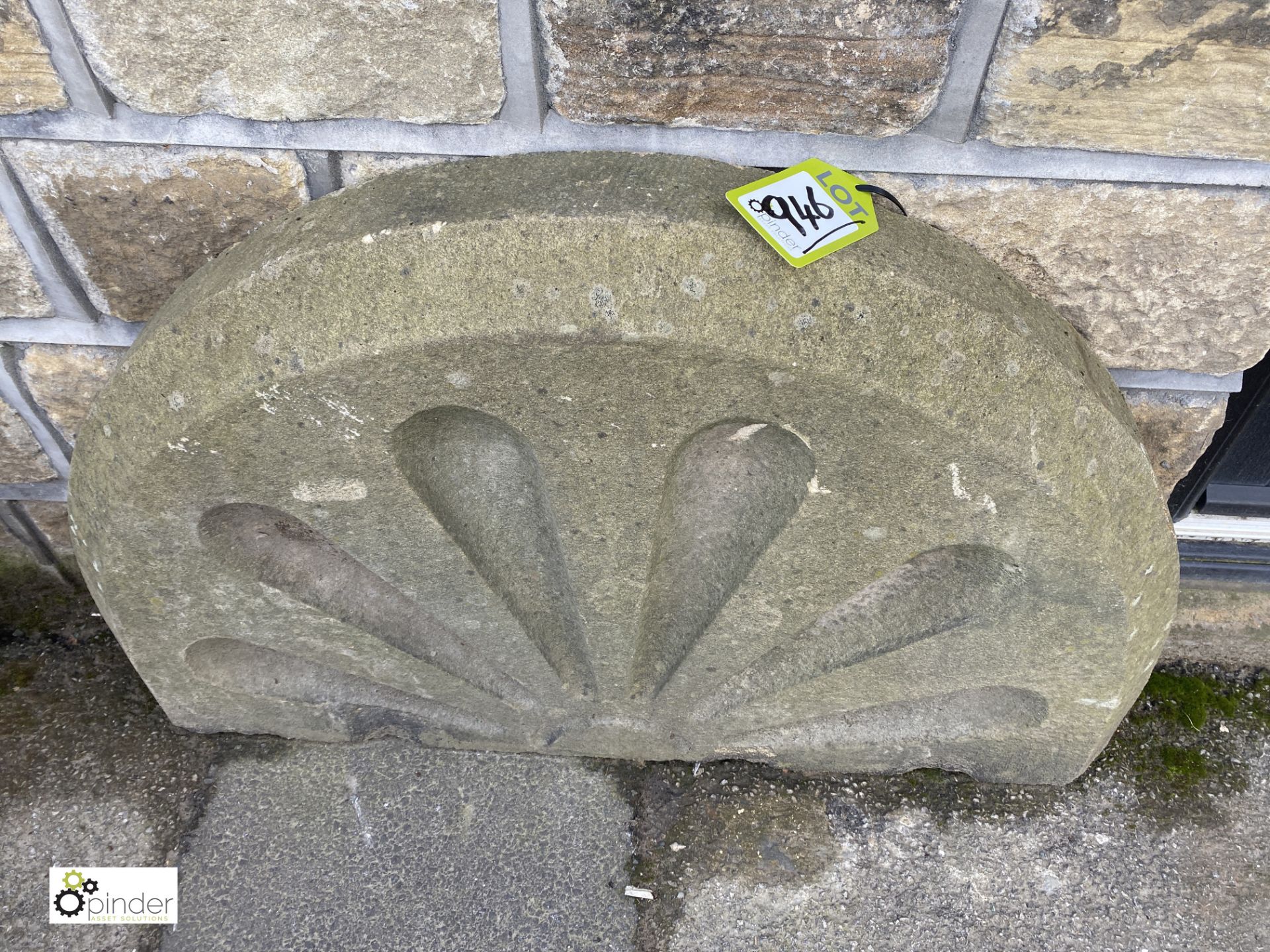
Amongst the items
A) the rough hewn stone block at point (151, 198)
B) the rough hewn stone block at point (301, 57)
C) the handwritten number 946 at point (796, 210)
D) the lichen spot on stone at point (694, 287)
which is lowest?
the rough hewn stone block at point (151, 198)

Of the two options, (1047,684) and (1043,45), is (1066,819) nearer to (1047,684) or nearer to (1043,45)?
(1047,684)

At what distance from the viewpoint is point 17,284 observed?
78cm

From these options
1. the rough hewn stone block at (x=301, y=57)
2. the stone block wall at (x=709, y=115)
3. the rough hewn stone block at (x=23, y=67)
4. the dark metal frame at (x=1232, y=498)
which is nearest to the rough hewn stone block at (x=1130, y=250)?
the stone block wall at (x=709, y=115)

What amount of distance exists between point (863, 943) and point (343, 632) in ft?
1.90

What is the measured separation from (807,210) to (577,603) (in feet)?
1.28

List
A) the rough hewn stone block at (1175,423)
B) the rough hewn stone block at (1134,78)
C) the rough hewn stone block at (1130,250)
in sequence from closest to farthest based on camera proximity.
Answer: the rough hewn stone block at (1134,78) → the rough hewn stone block at (1130,250) → the rough hewn stone block at (1175,423)

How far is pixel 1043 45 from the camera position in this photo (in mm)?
590

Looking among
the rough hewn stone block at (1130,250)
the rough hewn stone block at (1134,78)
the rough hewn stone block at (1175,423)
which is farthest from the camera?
the rough hewn stone block at (1175,423)

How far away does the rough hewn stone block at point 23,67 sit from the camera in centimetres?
61

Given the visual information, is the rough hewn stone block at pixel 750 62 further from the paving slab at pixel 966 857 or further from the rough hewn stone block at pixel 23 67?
the paving slab at pixel 966 857

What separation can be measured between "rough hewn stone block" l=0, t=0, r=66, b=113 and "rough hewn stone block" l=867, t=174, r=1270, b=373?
0.60 meters

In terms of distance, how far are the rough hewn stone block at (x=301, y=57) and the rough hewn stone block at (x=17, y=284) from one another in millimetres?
195

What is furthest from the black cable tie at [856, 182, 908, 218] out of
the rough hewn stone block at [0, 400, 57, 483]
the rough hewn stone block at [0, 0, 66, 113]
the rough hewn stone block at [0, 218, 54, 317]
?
the rough hewn stone block at [0, 400, 57, 483]

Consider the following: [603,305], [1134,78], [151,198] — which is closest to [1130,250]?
[1134,78]
